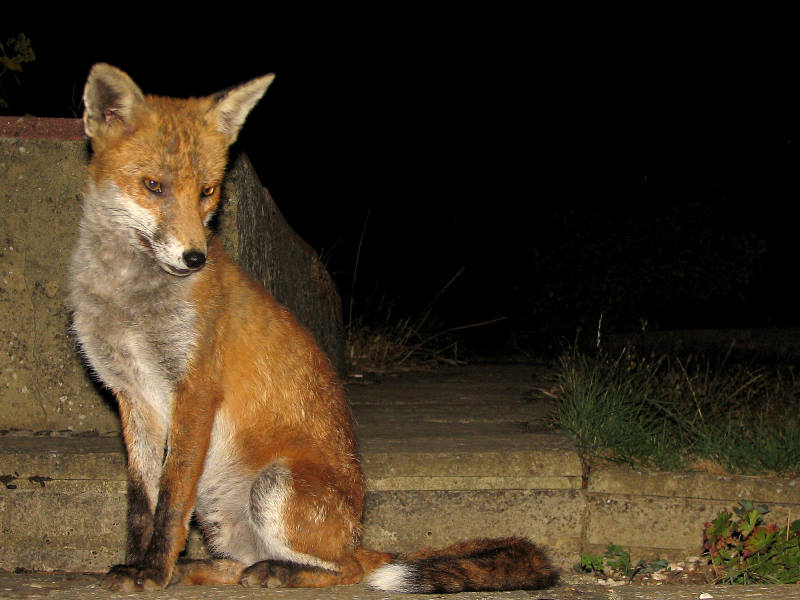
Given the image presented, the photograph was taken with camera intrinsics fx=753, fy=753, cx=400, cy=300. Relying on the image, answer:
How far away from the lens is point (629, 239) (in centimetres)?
988

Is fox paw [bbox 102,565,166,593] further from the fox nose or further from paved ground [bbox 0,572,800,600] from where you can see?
the fox nose

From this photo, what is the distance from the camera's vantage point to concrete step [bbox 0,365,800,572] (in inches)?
131

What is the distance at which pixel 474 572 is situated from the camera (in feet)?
8.50

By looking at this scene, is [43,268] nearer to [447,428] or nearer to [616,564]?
[447,428]

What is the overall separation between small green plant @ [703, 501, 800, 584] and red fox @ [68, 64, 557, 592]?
2.87ft

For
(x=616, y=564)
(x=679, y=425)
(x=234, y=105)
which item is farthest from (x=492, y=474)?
(x=234, y=105)

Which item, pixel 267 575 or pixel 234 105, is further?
pixel 234 105

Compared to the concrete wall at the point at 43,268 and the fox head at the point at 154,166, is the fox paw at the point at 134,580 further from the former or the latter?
the concrete wall at the point at 43,268

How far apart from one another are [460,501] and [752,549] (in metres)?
1.20

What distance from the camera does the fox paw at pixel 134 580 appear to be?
2482 millimetres

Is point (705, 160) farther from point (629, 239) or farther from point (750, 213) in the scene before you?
point (629, 239)

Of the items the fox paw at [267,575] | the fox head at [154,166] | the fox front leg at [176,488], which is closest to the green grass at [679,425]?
the fox paw at [267,575]

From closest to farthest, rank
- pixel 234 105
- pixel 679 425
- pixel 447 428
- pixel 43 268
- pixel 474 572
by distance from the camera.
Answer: pixel 474 572, pixel 234 105, pixel 43 268, pixel 679 425, pixel 447 428

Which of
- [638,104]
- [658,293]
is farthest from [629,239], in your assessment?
[638,104]
